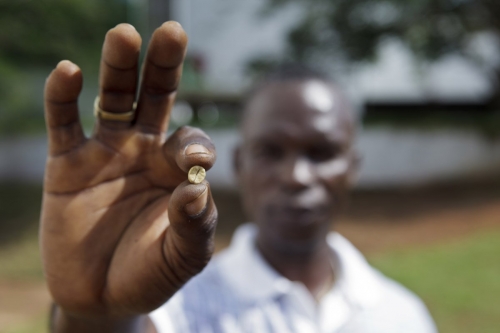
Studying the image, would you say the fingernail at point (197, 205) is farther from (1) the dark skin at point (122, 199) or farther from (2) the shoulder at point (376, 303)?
(2) the shoulder at point (376, 303)

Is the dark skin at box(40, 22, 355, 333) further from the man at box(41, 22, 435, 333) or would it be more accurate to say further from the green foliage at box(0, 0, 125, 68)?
the green foliage at box(0, 0, 125, 68)

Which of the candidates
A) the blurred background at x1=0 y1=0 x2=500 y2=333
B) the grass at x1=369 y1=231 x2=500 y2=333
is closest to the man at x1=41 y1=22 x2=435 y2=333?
the grass at x1=369 y1=231 x2=500 y2=333

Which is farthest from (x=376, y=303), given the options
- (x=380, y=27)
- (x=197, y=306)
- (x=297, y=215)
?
(x=380, y=27)

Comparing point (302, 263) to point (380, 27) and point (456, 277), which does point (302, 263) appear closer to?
point (456, 277)

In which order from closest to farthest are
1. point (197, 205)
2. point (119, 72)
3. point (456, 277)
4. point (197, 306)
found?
point (197, 205)
point (119, 72)
point (197, 306)
point (456, 277)

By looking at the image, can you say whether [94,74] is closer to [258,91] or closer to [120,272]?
[258,91]

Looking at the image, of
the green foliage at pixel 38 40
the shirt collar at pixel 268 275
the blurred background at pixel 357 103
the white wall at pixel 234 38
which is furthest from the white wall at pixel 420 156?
the shirt collar at pixel 268 275
